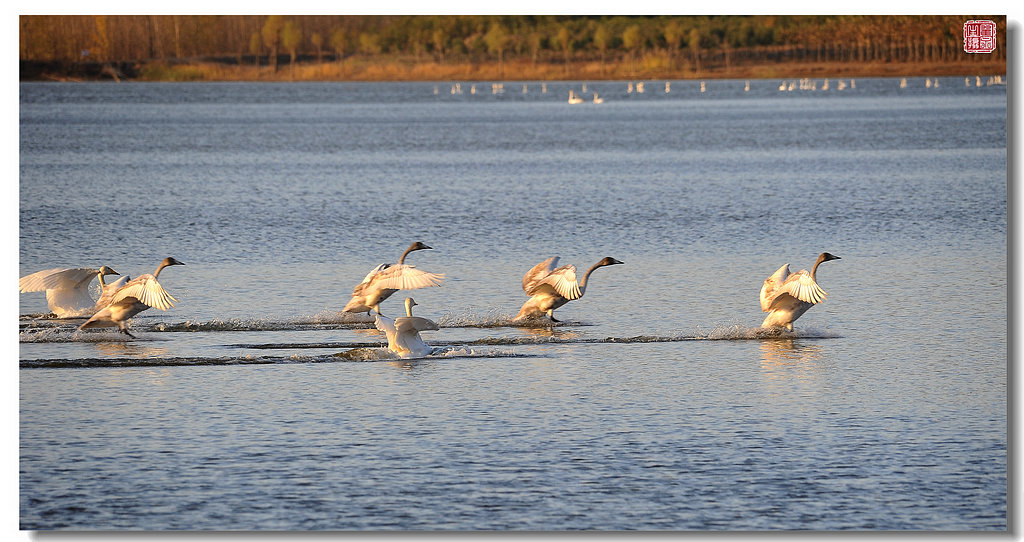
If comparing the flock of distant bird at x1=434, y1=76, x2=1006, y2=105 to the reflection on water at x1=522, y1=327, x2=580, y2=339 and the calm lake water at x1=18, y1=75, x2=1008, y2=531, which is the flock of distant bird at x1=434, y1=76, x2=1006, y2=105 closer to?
the calm lake water at x1=18, y1=75, x2=1008, y2=531

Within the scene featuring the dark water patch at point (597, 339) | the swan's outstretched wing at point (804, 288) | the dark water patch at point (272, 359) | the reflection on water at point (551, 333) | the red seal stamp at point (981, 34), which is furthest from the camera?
the reflection on water at point (551, 333)

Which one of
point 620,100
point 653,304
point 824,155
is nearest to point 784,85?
point 620,100

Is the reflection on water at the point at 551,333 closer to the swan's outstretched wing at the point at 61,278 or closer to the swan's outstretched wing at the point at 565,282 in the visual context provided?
the swan's outstretched wing at the point at 565,282

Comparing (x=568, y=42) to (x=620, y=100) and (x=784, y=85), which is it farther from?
(x=784, y=85)

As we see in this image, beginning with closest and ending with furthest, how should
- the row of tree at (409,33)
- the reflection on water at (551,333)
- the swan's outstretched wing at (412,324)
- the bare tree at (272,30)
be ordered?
the bare tree at (272,30) < the row of tree at (409,33) < the swan's outstretched wing at (412,324) < the reflection on water at (551,333)

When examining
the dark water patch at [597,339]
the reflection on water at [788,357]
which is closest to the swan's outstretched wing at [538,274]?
the dark water patch at [597,339]

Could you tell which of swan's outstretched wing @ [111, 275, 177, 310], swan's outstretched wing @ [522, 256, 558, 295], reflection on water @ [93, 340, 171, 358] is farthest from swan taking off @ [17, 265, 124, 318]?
swan's outstretched wing @ [522, 256, 558, 295]

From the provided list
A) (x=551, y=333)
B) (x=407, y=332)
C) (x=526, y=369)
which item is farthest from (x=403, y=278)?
(x=526, y=369)
